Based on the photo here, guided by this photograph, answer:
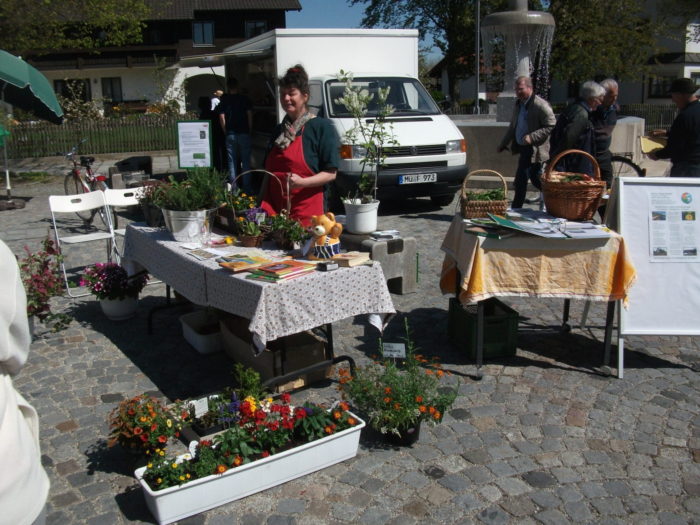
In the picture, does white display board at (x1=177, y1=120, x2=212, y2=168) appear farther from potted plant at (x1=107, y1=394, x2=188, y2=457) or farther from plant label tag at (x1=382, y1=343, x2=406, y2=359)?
potted plant at (x1=107, y1=394, x2=188, y2=457)

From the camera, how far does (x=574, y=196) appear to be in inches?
194

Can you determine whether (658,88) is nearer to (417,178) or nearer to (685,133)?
(417,178)

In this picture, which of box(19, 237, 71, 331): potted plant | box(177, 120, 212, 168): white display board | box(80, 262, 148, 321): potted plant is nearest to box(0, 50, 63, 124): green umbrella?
box(177, 120, 212, 168): white display board

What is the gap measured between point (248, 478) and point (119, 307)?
10.6 ft

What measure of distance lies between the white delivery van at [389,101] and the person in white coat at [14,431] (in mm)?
8067

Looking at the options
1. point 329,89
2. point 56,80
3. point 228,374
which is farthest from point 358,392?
point 56,80

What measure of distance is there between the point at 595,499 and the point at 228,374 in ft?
8.76

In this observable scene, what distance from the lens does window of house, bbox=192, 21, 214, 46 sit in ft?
150

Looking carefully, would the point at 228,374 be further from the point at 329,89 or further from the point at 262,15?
the point at 262,15

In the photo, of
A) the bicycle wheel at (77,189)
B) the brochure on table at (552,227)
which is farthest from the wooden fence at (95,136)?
the brochure on table at (552,227)

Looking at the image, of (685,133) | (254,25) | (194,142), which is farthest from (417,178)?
(254,25)

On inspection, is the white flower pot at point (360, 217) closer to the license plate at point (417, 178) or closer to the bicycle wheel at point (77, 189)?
the license plate at point (417, 178)

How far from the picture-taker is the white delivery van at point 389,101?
1032 centimetres

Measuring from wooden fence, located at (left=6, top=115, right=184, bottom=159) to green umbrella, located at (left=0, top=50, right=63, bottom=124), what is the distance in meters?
9.16
